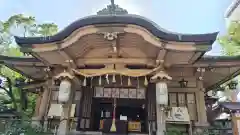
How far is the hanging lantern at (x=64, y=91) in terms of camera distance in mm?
7395

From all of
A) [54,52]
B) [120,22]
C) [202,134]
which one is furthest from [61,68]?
[202,134]

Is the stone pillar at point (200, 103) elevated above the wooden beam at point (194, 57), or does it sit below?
below

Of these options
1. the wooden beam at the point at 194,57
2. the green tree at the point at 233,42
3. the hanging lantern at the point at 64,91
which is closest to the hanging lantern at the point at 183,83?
the wooden beam at the point at 194,57

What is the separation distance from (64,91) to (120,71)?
1997 mm

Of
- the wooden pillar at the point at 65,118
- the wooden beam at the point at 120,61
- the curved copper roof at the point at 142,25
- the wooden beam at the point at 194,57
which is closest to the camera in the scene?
the curved copper roof at the point at 142,25

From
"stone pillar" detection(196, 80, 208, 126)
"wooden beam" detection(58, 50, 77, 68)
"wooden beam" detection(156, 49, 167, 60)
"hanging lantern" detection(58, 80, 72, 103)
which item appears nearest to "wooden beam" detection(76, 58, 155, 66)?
"wooden beam" detection(58, 50, 77, 68)

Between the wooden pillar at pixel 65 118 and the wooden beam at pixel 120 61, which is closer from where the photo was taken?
the wooden pillar at pixel 65 118

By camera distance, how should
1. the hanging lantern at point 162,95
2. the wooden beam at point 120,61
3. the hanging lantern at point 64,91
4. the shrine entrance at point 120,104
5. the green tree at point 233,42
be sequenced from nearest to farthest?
1. the hanging lantern at point 162,95
2. the hanging lantern at point 64,91
3. the wooden beam at point 120,61
4. the shrine entrance at point 120,104
5. the green tree at point 233,42

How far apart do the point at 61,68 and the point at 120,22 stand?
3348 millimetres

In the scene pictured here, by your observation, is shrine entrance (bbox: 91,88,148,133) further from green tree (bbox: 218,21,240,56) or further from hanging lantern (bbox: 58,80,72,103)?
green tree (bbox: 218,21,240,56)

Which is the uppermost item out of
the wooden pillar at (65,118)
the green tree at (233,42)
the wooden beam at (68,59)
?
the green tree at (233,42)

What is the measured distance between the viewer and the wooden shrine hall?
276 inches

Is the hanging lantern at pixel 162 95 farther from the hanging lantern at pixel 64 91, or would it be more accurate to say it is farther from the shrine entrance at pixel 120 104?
the hanging lantern at pixel 64 91

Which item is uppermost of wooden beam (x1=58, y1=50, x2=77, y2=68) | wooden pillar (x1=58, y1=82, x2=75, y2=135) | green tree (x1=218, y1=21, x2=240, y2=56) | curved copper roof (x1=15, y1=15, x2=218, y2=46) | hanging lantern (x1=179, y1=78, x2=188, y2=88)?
green tree (x1=218, y1=21, x2=240, y2=56)
